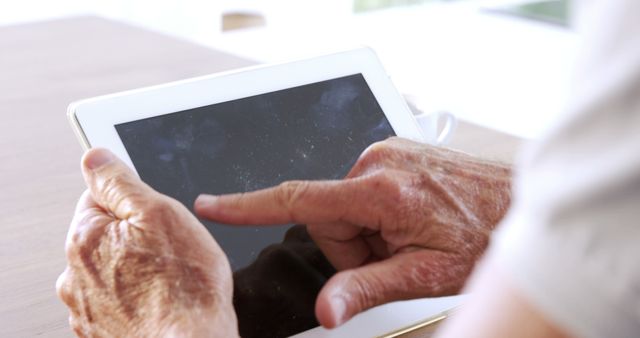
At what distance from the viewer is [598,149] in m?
0.32

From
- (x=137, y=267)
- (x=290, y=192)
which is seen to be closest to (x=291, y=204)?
(x=290, y=192)

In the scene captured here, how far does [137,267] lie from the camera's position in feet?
1.95

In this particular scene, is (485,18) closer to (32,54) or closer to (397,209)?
(32,54)

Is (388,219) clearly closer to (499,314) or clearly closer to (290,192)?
(290,192)

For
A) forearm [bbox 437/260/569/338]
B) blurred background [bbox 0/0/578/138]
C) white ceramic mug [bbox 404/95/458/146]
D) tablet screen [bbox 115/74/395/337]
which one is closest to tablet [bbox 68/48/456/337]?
tablet screen [bbox 115/74/395/337]

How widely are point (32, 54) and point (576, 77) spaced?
4.07 feet

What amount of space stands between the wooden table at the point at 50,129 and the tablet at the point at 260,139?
15 centimetres

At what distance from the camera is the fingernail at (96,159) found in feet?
2.08

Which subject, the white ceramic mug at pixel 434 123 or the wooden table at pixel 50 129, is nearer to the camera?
the wooden table at pixel 50 129

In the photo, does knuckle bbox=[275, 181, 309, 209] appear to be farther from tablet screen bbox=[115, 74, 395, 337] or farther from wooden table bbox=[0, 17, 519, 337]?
wooden table bbox=[0, 17, 519, 337]

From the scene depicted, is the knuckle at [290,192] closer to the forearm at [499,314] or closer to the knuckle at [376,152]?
the knuckle at [376,152]

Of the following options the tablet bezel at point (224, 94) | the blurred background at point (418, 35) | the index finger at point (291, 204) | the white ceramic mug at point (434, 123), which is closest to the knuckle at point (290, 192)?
the index finger at point (291, 204)

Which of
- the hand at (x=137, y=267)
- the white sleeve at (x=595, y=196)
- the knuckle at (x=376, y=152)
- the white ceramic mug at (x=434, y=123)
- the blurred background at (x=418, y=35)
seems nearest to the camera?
the white sleeve at (x=595, y=196)

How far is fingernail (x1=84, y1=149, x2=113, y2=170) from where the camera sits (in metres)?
0.63
